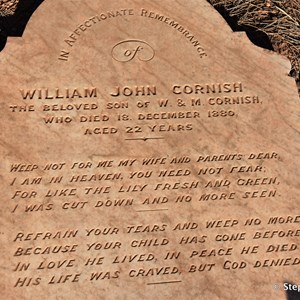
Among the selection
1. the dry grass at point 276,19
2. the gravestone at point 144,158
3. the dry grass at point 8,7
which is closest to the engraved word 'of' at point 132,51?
the gravestone at point 144,158

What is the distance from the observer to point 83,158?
374 cm

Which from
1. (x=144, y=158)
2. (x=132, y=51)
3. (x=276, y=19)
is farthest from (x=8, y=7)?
(x=276, y=19)

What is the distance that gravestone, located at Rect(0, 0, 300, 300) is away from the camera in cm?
344

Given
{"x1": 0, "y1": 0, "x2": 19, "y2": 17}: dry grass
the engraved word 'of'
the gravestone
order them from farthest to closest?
{"x1": 0, "y1": 0, "x2": 19, "y2": 17}: dry grass → the engraved word 'of' → the gravestone

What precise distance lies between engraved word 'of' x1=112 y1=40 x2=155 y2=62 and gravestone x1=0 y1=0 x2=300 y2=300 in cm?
1

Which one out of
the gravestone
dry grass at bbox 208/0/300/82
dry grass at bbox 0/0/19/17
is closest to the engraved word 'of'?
the gravestone

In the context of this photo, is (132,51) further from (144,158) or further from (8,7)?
(8,7)

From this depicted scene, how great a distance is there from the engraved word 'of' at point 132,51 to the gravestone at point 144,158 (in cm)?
1

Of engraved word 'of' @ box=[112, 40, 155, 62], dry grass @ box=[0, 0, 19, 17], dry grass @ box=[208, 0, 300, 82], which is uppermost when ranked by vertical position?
dry grass @ box=[208, 0, 300, 82]

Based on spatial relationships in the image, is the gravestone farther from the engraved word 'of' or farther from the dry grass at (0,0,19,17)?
the dry grass at (0,0,19,17)

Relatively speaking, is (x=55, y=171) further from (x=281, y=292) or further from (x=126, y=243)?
(x=281, y=292)

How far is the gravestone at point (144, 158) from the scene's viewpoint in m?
3.44

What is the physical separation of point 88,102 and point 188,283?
188 centimetres

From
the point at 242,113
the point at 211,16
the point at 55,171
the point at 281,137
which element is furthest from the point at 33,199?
the point at 211,16
